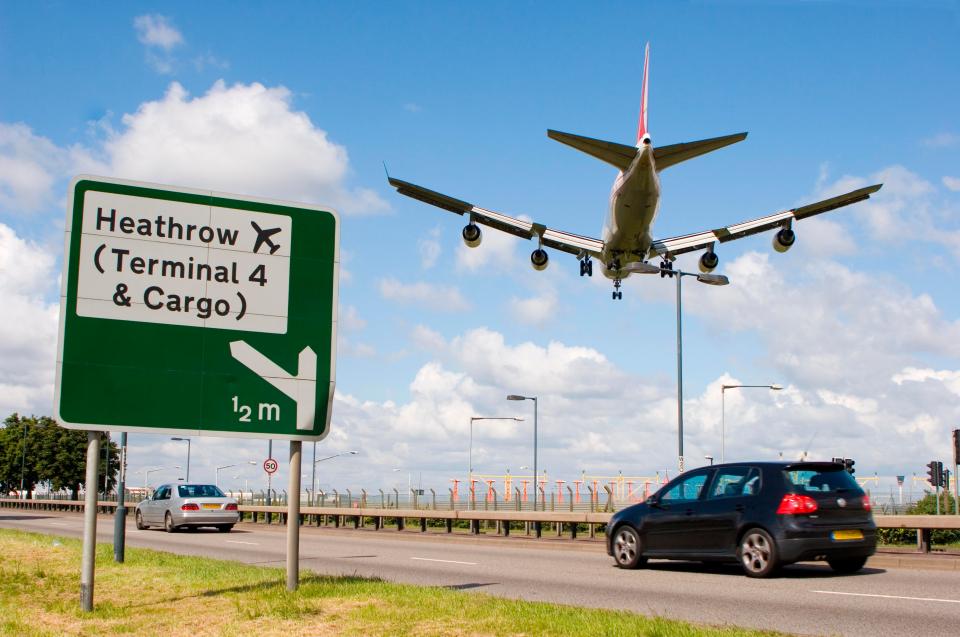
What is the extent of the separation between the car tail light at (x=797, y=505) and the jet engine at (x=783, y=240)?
83.0ft

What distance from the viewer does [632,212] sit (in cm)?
3516

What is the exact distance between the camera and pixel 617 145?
1341 inches

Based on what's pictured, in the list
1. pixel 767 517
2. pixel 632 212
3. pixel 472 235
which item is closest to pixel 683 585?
pixel 767 517

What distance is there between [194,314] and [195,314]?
1cm

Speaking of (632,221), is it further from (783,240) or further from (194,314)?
(194,314)

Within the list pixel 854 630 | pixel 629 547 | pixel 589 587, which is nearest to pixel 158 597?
pixel 589 587

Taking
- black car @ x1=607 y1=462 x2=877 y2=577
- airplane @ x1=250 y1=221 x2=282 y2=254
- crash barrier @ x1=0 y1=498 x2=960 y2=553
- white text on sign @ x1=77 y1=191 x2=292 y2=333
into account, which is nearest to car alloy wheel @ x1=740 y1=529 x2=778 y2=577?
black car @ x1=607 y1=462 x2=877 y2=577

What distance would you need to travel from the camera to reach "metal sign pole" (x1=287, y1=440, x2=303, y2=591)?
34.6 ft

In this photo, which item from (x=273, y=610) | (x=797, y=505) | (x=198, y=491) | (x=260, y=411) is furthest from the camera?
(x=198, y=491)

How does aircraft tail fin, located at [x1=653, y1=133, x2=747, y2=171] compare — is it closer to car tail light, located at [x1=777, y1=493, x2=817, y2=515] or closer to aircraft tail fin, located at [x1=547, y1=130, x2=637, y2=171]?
aircraft tail fin, located at [x1=547, y1=130, x2=637, y2=171]

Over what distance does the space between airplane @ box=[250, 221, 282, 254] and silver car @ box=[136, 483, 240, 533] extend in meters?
21.7

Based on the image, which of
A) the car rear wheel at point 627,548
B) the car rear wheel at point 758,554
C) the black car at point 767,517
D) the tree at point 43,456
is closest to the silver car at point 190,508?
the car rear wheel at point 627,548

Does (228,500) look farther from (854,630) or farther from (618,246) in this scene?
(854,630)

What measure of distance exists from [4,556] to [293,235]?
9346 millimetres
